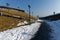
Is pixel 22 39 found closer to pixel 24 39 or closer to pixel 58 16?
pixel 24 39

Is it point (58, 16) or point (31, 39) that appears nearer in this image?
point (31, 39)

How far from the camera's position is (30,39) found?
1783 centimetres

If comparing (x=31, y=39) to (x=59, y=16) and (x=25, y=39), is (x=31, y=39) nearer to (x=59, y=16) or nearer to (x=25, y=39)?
(x=25, y=39)

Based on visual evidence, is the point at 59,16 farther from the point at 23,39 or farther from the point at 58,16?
the point at 23,39

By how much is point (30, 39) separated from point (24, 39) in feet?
2.64

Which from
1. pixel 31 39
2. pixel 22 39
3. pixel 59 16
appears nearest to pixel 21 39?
pixel 22 39

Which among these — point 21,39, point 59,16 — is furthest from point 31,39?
point 59,16

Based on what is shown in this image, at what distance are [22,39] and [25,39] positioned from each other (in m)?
0.39

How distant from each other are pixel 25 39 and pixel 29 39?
0.55 metres

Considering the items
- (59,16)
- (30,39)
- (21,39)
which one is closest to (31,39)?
(30,39)

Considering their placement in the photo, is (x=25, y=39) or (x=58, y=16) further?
(x=58, y=16)

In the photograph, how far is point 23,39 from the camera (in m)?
18.1

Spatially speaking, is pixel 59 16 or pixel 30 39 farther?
pixel 59 16

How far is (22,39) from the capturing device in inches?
714
